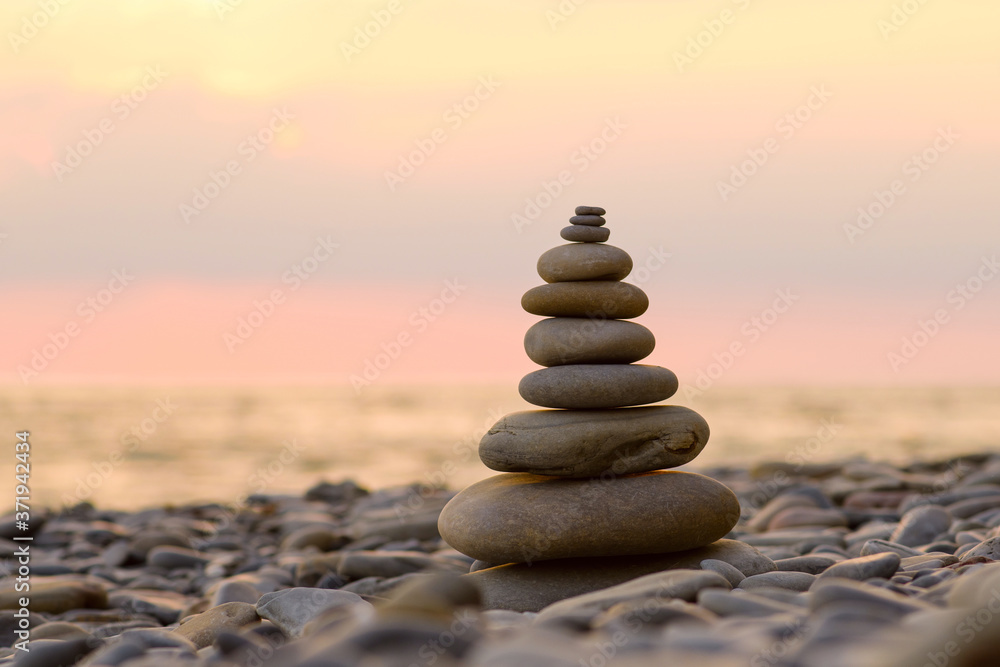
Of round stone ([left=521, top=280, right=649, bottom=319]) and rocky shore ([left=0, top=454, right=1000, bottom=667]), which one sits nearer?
rocky shore ([left=0, top=454, right=1000, bottom=667])

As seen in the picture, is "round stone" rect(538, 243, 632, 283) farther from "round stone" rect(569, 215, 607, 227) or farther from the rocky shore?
the rocky shore

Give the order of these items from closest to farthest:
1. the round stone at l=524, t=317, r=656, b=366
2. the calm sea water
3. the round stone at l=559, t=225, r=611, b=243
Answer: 1. the round stone at l=524, t=317, r=656, b=366
2. the round stone at l=559, t=225, r=611, b=243
3. the calm sea water

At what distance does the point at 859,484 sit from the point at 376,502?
18.0 ft

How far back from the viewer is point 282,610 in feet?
13.5

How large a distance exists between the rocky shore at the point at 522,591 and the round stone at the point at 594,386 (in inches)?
34.1

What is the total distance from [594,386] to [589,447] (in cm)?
33

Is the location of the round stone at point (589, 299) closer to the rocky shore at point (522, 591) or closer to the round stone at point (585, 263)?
the round stone at point (585, 263)

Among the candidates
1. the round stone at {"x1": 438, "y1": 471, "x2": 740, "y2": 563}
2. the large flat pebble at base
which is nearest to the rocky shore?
the large flat pebble at base

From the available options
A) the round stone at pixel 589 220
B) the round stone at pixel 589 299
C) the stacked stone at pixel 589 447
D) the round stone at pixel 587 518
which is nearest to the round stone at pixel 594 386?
the stacked stone at pixel 589 447

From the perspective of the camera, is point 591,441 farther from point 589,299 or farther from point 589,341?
point 589,299

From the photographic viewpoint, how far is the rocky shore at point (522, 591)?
2592mm

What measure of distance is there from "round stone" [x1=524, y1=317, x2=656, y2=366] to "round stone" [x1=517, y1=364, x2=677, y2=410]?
6 cm

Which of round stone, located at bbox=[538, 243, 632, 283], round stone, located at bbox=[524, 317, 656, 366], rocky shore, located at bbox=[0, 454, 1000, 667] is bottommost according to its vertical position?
rocky shore, located at bbox=[0, 454, 1000, 667]

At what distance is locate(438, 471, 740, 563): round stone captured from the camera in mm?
4734
